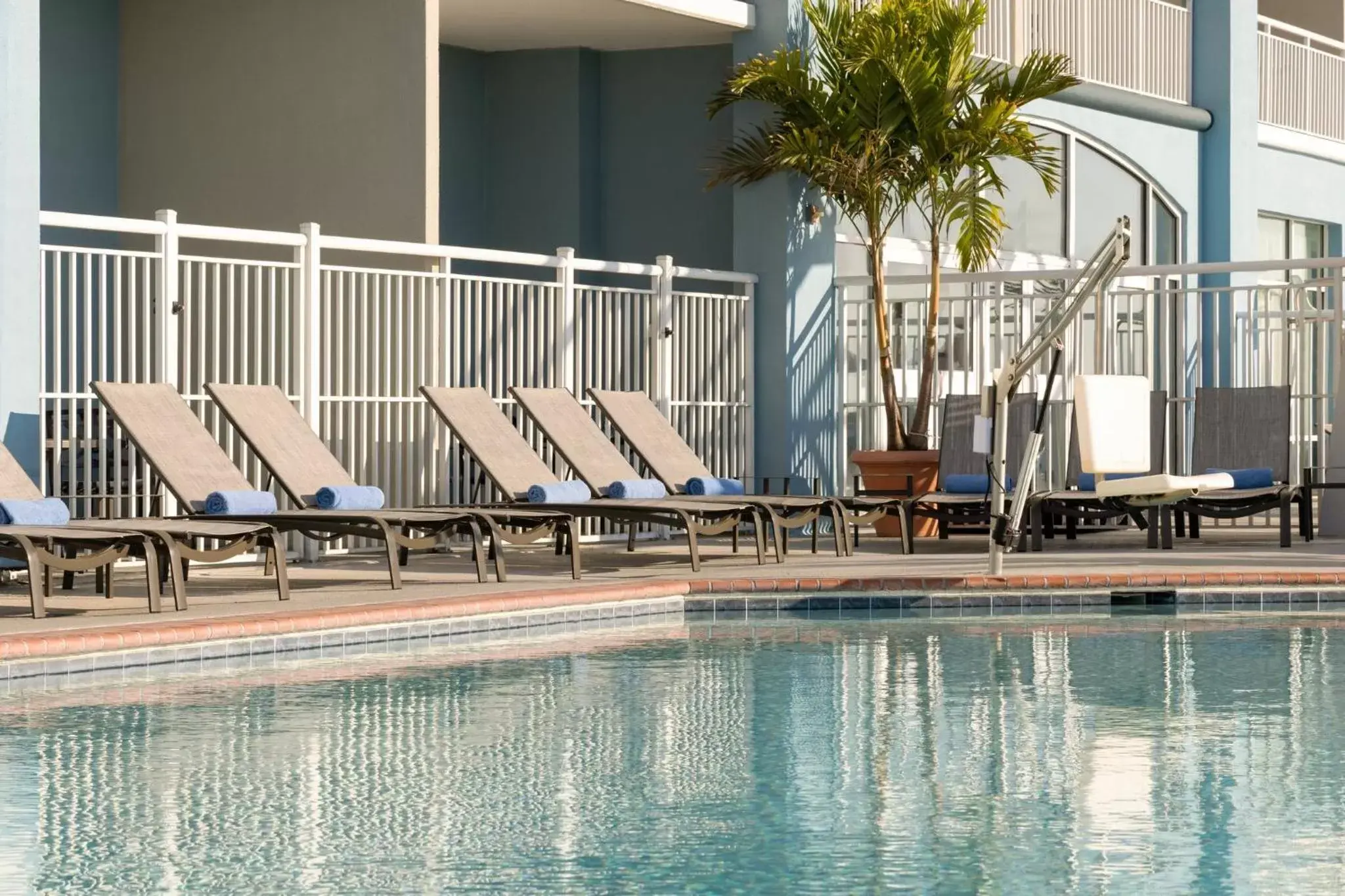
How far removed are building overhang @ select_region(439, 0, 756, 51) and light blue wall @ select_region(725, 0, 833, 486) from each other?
319mm

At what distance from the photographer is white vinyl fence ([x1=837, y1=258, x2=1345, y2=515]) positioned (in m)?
14.0

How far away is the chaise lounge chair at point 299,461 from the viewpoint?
32.6 ft

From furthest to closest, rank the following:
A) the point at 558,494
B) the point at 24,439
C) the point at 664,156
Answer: the point at 664,156 < the point at 558,494 < the point at 24,439

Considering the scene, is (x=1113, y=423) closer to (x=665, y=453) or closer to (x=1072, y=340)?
(x=665, y=453)

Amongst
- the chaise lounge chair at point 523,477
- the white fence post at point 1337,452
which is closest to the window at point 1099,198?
the white fence post at point 1337,452

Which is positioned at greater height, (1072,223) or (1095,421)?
(1072,223)

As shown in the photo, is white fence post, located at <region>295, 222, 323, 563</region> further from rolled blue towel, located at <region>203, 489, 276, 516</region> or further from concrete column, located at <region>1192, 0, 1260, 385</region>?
concrete column, located at <region>1192, 0, 1260, 385</region>

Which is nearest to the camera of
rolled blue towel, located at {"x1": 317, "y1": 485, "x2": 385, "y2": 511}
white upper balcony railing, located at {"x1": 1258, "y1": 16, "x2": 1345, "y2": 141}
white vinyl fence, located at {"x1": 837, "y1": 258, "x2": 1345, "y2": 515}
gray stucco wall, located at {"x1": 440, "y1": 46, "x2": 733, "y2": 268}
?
rolled blue towel, located at {"x1": 317, "y1": 485, "x2": 385, "y2": 511}

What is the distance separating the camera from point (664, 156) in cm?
1731

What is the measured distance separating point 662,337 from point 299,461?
15.1 ft

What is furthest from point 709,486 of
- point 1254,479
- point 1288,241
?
point 1288,241

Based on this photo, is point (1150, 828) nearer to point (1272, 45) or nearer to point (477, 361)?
point (477, 361)

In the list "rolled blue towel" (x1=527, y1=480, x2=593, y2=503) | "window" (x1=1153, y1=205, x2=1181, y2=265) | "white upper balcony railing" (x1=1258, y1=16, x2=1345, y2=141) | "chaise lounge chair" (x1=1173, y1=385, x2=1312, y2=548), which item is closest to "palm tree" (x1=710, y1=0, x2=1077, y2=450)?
"chaise lounge chair" (x1=1173, y1=385, x2=1312, y2=548)

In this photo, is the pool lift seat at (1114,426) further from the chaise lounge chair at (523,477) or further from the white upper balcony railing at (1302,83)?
the white upper balcony railing at (1302,83)
